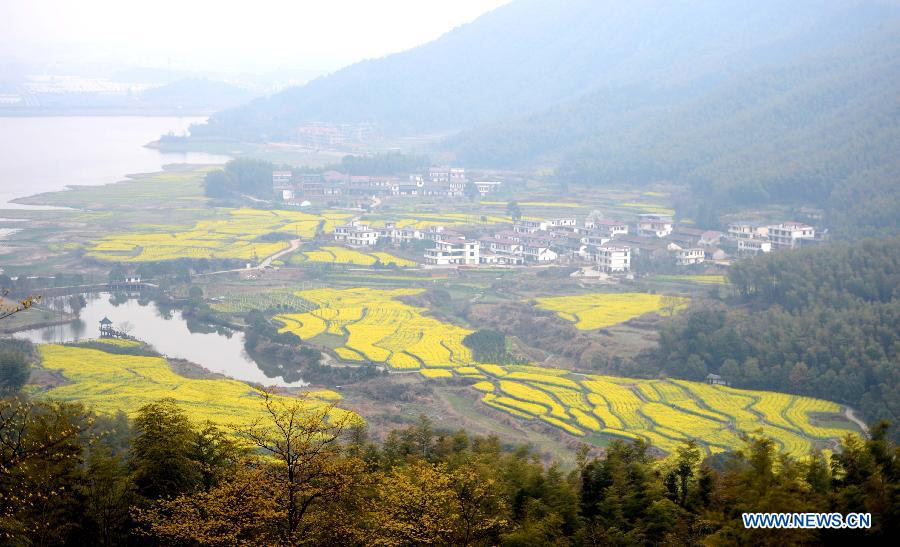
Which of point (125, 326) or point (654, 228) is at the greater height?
point (654, 228)

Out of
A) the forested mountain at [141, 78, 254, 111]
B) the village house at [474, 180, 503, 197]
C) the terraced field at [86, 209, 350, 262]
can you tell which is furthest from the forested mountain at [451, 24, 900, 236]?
the forested mountain at [141, 78, 254, 111]

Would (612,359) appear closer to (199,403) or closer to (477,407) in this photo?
(477,407)

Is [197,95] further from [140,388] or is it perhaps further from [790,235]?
[140,388]

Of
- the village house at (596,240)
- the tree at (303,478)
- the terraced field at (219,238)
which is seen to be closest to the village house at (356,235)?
the terraced field at (219,238)

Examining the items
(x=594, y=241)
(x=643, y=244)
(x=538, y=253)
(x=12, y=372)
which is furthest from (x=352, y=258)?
(x=12, y=372)

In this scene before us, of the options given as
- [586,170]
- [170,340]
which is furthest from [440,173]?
[170,340]

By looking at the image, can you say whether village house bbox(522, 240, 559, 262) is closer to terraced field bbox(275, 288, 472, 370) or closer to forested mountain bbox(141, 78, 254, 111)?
terraced field bbox(275, 288, 472, 370)
